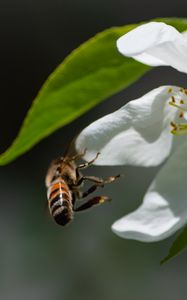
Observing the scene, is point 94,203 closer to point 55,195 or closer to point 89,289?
point 55,195

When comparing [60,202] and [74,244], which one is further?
[74,244]

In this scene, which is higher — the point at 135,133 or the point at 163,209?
the point at 135,133

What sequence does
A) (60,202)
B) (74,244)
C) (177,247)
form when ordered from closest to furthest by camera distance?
(177,247), (60,202), (74,244)

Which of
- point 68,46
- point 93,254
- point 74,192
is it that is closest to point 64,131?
point 68,46

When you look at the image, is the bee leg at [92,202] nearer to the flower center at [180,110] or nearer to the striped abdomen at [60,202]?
the striped abdomen at [60,202]

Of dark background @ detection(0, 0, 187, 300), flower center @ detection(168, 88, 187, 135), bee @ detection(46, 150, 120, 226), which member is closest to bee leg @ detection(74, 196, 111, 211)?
bee @ detection(46, 150, 120, 226)

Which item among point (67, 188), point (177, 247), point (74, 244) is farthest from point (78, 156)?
point (74, 244)

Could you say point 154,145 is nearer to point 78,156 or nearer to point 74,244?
point 78,156
